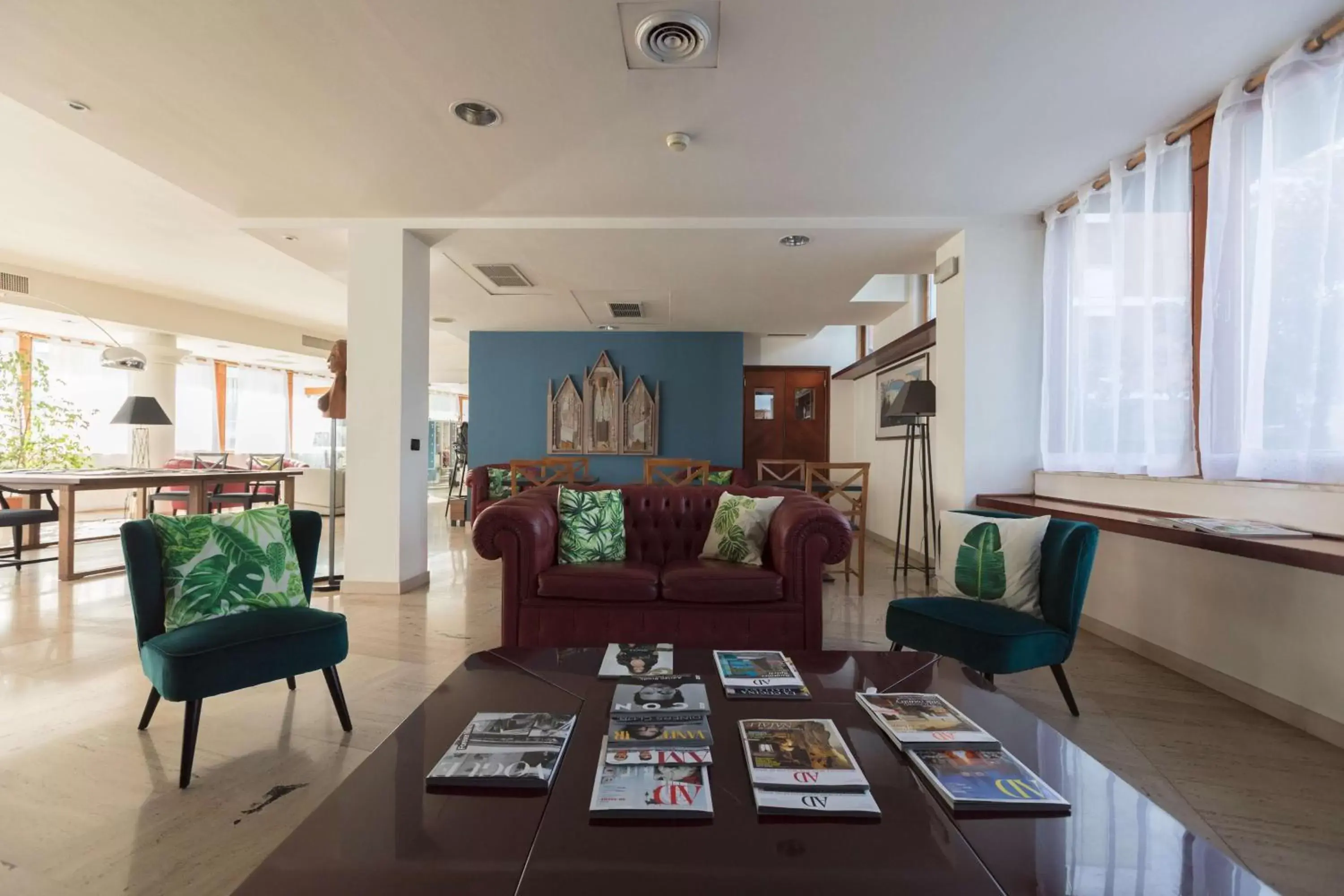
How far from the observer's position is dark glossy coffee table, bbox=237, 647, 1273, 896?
94cm

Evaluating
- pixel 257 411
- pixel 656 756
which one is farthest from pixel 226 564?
pixel 257 411

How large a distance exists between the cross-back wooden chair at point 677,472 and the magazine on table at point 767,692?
10.7 feet

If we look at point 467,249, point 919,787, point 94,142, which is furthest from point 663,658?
point 94,142

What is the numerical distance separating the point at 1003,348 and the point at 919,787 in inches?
146

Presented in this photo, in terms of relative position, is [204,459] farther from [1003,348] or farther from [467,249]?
[1003,348]

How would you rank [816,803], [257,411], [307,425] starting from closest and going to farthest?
[816,803] → [257,411] → [307,425]

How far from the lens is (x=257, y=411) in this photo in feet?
36.8

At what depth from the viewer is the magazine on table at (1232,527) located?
227cm

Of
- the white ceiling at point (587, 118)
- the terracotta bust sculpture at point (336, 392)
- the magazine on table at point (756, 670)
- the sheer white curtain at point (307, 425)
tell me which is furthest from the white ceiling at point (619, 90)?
the sheer white curtain at point (307, 425)

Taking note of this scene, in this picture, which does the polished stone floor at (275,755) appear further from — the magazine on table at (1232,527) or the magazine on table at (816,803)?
the magazine on table at (816,803)

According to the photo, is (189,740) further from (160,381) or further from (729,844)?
(160,381)

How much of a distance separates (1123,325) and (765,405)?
18.7 feet

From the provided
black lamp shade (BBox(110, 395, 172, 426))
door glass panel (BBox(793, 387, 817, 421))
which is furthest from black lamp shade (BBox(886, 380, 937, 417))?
black lamp shade (BBox(110, 395, 172, 426))

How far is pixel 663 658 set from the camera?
195 centimetres
